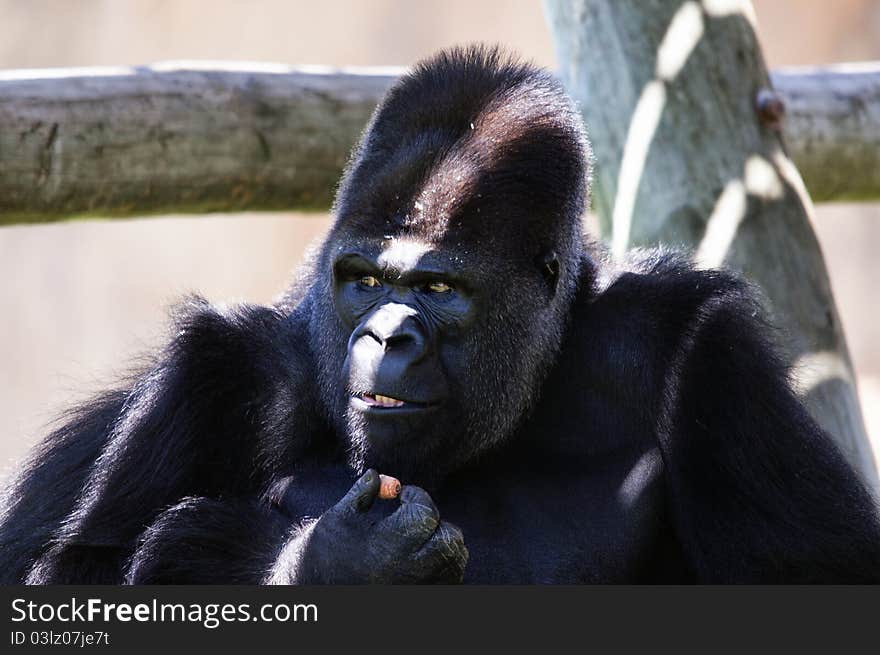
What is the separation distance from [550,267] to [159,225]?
34.1 ft

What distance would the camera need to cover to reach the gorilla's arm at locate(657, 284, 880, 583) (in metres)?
3.63

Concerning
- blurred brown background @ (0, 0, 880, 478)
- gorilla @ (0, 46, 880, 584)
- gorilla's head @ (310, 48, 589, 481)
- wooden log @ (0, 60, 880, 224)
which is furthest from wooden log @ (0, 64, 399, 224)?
blurred brown background @ (0, 0, 880, 478)

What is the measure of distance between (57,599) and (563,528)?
1402 mm

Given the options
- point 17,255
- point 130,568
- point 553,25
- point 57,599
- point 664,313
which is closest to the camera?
point 57,599

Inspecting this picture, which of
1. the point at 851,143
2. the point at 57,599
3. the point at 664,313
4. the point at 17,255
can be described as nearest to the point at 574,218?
the point at 664,313

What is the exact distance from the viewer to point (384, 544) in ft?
10.7

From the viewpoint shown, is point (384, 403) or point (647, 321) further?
point (647, 321)

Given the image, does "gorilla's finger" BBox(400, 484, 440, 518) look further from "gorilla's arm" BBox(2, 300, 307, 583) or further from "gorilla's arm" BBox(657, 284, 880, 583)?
"gorilla's arm" BBox(657, 284, 880, 583)

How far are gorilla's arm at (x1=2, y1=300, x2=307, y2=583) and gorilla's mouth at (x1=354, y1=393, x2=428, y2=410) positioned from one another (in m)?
0.52

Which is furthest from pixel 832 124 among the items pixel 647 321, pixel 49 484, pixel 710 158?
pixel 49 484

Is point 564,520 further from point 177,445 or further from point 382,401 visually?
point 177,445

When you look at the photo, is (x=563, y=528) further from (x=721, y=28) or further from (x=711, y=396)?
(x=721, y=28)

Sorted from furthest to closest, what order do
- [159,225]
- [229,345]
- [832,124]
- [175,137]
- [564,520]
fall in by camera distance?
[159,225]
[832,124]
[175,137]
[229,345]
[564,520]

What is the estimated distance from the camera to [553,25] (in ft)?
18.4
